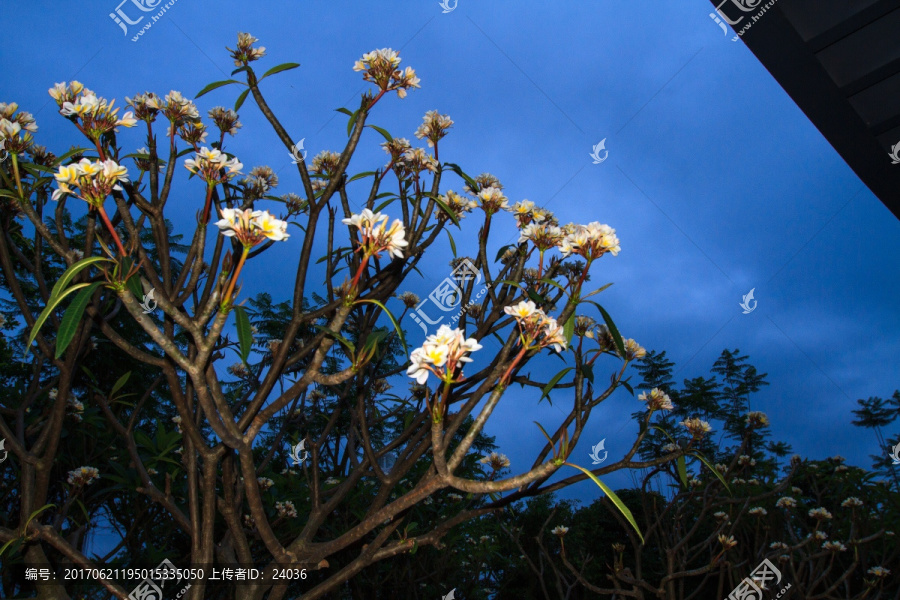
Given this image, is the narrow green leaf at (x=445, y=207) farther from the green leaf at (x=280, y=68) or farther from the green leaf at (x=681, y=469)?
the green leaf at (x=681, y=469)

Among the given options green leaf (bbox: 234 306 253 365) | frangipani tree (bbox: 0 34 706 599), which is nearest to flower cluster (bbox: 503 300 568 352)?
frangipani tree (bbox: 0 34 706 599)

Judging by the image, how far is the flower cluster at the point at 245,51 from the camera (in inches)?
53.1

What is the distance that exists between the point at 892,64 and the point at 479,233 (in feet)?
5.68

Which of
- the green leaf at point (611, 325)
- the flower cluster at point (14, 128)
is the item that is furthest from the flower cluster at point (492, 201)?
the flower cluster at point (14, 128)

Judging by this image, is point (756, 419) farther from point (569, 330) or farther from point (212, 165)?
point (212, 165)

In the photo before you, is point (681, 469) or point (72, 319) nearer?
point (72, 319)

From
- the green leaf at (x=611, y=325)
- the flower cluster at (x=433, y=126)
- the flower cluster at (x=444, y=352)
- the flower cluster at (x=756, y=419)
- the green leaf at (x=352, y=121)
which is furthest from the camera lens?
the flower cluster at (x=756, y=419)

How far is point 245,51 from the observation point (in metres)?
1.36

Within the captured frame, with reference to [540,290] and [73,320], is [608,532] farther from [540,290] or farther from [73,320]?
[73,320]

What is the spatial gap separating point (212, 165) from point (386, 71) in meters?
0.47

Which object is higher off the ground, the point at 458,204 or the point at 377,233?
the point at 458,204

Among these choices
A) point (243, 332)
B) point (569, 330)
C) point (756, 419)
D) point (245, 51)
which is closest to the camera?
point (243, 332)

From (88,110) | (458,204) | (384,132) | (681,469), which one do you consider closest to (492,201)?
(458,204)

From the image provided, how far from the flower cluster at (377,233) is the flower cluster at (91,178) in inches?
16.1
